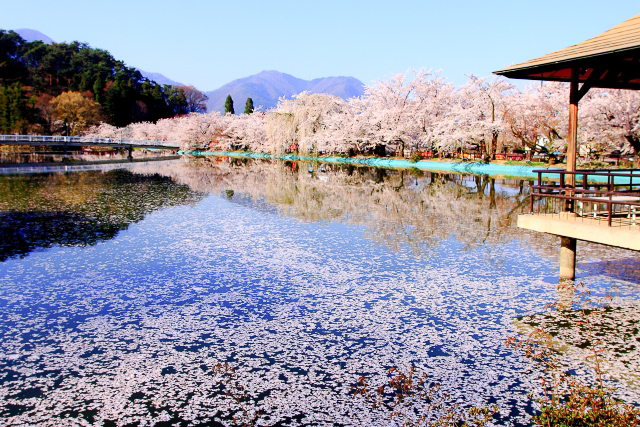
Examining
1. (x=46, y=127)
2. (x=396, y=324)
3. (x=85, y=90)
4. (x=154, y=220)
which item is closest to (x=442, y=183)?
(x=154, y=220)

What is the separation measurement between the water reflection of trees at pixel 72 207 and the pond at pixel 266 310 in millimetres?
136

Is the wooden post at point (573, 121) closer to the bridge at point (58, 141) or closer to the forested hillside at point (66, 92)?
the bridge at point (58, 141)

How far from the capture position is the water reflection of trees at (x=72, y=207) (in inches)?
454

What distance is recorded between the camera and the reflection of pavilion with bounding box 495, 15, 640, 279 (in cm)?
717

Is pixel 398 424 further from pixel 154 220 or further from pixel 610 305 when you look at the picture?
pixel 154 220

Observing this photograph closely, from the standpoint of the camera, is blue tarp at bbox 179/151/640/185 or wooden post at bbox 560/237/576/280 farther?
blue tarp at bbox 179/151/640/185

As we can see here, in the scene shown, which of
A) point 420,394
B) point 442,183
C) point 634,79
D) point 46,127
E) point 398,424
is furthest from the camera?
point 46,127

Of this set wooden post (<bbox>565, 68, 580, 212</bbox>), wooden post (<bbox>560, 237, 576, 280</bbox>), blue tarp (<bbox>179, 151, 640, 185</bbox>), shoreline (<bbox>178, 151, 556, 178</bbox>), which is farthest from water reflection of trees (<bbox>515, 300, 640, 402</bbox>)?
shoreline (<bbox>178, 151, 556, 178</bbox>)

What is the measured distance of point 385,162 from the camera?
40.8m

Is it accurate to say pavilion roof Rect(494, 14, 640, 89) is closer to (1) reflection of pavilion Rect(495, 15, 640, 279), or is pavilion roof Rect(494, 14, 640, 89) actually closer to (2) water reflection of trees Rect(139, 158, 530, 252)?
(1) reflection of pavilion Rect(495, 15, 640, 279)

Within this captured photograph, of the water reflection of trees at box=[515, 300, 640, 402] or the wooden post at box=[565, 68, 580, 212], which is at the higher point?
the wooden post at box=[565, 68, 580, 212]

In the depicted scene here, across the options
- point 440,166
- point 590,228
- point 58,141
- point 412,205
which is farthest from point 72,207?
point 58,141

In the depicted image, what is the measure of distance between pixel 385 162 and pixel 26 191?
26.3 meters

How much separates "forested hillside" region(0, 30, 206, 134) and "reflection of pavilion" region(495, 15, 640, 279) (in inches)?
2437
